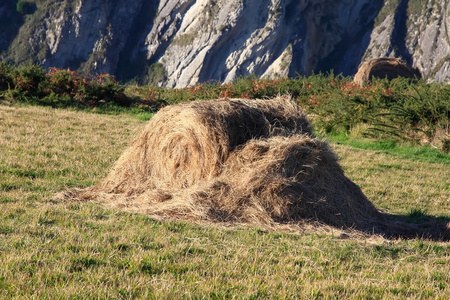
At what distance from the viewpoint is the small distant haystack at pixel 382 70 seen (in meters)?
24.9

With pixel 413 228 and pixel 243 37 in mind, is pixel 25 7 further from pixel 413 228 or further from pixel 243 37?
pixel 413 228

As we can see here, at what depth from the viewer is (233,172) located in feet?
22.0

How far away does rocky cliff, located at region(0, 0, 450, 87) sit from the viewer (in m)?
91.6

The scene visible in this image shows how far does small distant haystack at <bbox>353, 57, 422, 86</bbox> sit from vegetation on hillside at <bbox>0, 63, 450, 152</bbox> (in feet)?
10.9

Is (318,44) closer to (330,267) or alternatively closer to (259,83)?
(259,83)

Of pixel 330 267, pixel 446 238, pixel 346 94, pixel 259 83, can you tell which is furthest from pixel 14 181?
pixel 259 83

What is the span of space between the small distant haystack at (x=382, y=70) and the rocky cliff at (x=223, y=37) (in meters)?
65.9

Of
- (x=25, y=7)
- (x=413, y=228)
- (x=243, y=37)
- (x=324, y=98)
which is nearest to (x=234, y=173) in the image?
(x=413, y=228)

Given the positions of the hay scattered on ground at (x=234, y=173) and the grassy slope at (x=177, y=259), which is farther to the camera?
the hay scattered on ground at (x=234, y=173)

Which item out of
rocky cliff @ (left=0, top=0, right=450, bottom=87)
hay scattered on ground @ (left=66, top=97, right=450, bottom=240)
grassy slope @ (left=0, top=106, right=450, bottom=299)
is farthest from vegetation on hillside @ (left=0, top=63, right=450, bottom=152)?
rocky cliff @ (left=0, top=0, right=450, bottom=87)

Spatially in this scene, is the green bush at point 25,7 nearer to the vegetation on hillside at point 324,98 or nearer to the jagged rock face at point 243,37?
the jagged rock face at point 243,37

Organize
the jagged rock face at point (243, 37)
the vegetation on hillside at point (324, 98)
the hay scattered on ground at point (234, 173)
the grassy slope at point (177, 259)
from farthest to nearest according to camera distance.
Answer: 1. the jagged rock face at point (243, 37)
2. the vegetation on hillside at point (324, 98)
3. the hay scattered on ground at point (234, 173)
4. the grassy slope at point (177, 259)

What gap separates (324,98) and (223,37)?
77127 mm

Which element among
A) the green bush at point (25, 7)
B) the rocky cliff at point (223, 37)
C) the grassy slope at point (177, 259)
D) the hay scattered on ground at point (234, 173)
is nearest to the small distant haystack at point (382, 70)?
the hay scattered on ground at point (234, 173)
